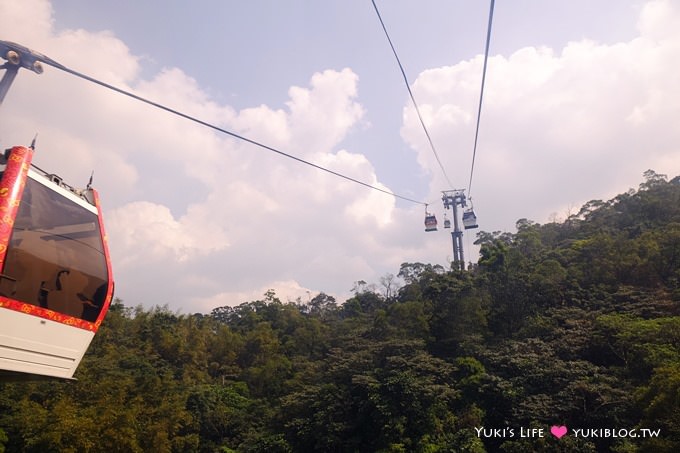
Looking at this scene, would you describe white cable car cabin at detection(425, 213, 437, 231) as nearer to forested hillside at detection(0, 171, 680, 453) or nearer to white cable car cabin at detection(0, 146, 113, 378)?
forested hillside at detection(0, 171, 680, 453)

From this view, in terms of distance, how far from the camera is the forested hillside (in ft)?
45.0

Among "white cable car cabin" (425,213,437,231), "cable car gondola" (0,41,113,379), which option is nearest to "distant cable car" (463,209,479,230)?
"white cable car cabin" (425,213,437,231)

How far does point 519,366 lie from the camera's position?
53.4 feet

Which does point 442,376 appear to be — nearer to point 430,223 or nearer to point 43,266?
point 430,223

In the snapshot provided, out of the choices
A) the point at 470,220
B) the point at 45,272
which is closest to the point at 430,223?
the point at 470,220

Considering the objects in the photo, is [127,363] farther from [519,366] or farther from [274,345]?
[519,366]

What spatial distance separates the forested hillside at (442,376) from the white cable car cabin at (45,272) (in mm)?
9571

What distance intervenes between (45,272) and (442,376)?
1617 centimetres

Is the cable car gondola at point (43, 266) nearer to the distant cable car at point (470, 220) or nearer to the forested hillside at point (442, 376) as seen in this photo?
the forested hillside at point (442, 376)

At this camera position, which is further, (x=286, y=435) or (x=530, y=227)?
(x=530, y=227)

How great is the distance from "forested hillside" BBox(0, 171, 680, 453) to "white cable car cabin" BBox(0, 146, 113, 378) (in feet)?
31.4

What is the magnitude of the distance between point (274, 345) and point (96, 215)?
2688 centimetres

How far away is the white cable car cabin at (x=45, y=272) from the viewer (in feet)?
10.6

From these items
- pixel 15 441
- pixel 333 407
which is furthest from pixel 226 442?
pixel 15 441
